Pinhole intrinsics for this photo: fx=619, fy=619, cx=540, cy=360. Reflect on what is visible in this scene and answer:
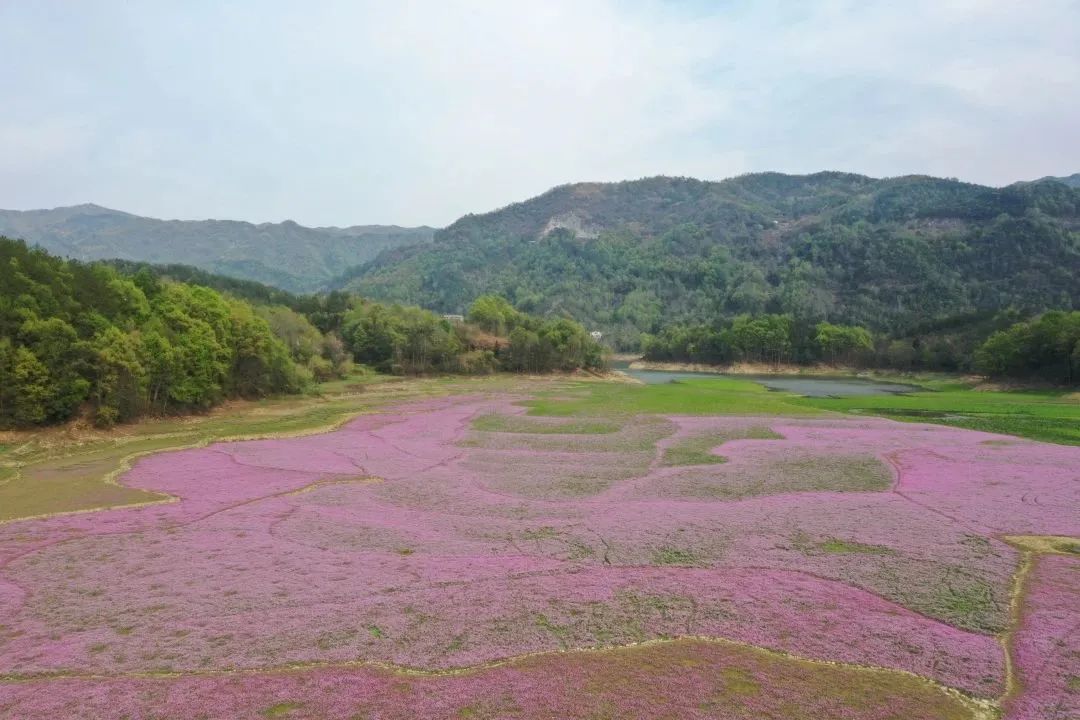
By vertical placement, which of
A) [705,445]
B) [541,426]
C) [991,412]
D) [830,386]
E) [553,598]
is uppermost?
[553,598]

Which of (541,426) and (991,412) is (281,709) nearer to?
(541,426)

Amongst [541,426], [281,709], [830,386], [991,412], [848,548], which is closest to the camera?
[281,709]

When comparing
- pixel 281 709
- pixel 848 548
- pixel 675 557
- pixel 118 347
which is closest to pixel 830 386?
pixel 848 548

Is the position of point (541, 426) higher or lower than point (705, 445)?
lower

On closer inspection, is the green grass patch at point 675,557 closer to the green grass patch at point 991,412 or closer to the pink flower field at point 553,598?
the pink flower field at point 553,598

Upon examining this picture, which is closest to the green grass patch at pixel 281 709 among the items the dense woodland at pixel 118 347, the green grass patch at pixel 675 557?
the green grass patch at pixel 675 557

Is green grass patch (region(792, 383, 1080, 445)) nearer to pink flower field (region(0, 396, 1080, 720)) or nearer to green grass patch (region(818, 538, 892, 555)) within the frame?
pink flower field (region(0, 396, 1080, 720))

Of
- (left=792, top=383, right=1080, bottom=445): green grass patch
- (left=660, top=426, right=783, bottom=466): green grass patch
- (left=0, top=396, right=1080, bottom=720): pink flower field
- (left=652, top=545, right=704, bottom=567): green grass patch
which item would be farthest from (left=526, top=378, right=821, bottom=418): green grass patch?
(left=652, top=545, right=704, bottom=567): green grass patch

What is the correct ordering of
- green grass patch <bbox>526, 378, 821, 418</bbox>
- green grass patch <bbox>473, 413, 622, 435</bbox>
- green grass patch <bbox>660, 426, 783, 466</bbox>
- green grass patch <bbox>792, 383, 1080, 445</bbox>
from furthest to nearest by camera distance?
green grass patch <bbox>526, 378, 821, 418</bbox> → green grass patch <bbox>473, 413, 622, 435</bbox> → green grass patch <bbox>792, 383, 1080, 445</bbox> → green grass patch <bbox>660, 426, 783, 466</bbox>

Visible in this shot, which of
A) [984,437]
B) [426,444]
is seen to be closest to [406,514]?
[426,444]
